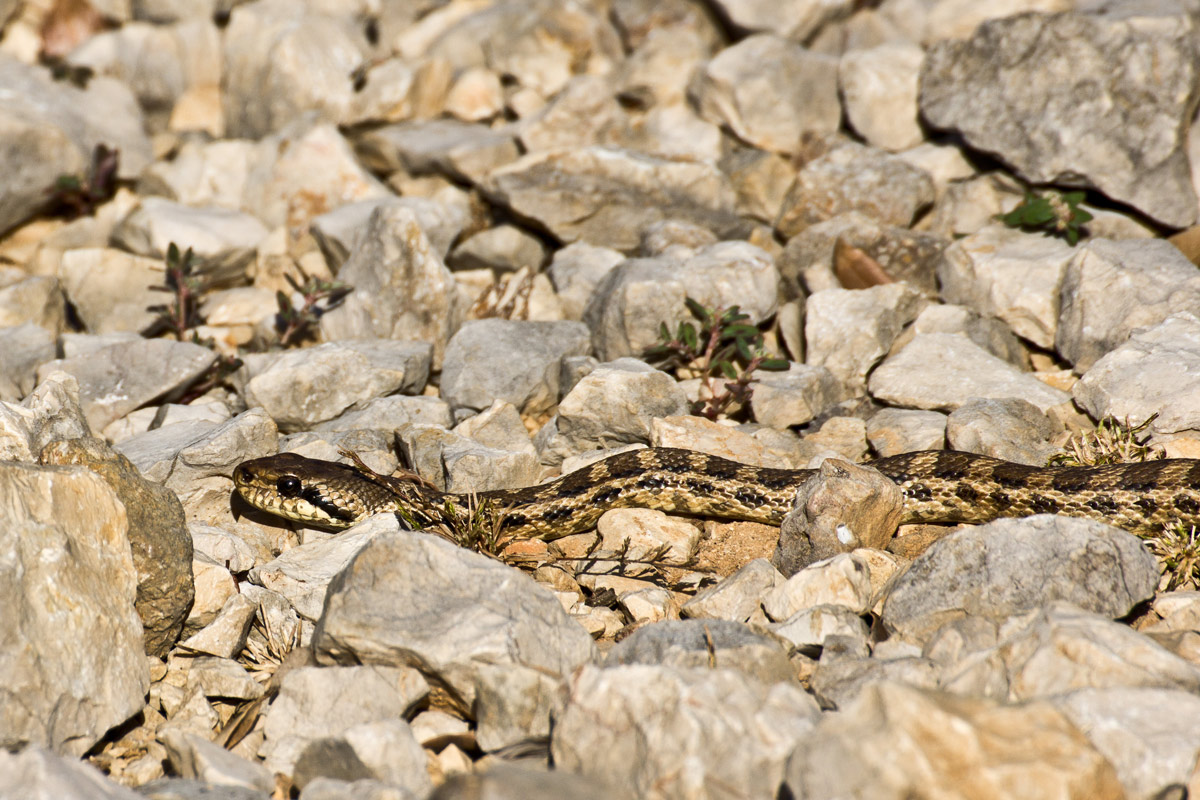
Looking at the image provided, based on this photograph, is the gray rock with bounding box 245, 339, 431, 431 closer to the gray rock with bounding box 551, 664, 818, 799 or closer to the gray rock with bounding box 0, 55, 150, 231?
the gray rock with bounding box 0, 55, 150, 231

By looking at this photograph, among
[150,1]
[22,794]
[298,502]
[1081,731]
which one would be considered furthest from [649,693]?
[150,1]

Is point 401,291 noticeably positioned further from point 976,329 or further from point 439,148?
point 976,329

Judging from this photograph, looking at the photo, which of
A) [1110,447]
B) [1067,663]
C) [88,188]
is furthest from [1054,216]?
[88,188]

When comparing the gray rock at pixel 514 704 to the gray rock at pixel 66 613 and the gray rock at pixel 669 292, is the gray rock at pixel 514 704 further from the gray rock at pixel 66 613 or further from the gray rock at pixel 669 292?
the gray rock at pixel 669 292

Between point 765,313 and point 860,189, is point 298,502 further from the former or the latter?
point 860,189

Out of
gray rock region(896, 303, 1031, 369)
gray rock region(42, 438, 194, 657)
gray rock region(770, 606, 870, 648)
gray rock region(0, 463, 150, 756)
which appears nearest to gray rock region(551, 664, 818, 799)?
gray rock region(770, 606, 870, 648)

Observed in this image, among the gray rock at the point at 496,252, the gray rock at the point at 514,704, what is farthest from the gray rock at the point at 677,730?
the gray rock at the point at 496,252
